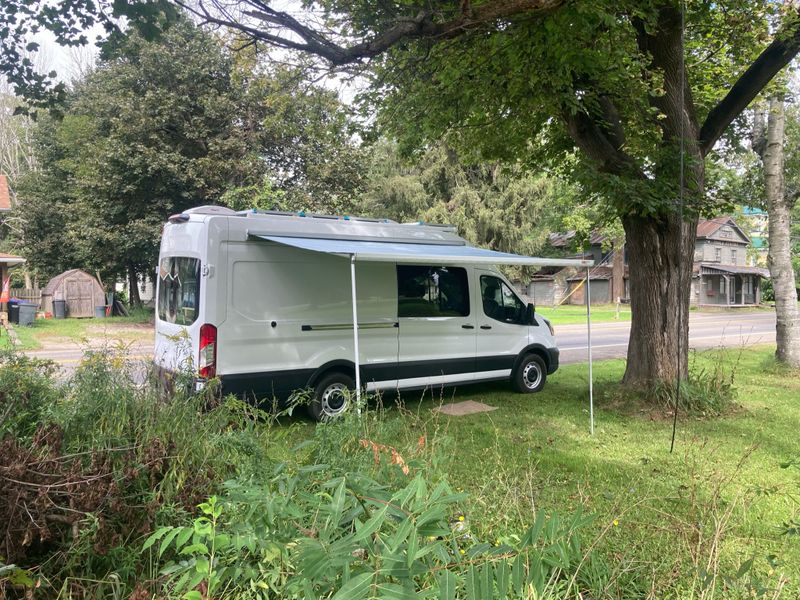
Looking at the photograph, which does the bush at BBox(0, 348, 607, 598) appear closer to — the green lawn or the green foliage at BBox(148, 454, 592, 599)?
the green foliage at BBox(148, 454, 592, 599)

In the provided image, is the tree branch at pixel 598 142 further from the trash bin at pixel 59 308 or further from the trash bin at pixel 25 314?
the trash bin at pixel 59 308

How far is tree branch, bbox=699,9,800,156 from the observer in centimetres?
694

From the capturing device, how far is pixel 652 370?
7816 mm

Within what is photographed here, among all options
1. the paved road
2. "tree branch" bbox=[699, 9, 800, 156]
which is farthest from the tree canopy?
"tree branch" bbox=[699, 9, 800, 156]

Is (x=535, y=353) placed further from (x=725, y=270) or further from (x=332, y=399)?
(x=725, y=270)

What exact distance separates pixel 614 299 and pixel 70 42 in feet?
157

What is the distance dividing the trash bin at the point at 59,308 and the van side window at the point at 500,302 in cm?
2144

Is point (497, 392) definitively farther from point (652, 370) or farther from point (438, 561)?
point (438, 561)

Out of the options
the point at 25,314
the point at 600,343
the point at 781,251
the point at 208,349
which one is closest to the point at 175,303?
the point at 208,349

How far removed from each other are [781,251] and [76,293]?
2520 cm

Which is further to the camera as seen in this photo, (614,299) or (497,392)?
(614,299)

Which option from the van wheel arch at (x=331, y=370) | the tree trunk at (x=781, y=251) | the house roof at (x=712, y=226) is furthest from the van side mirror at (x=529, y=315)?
the house roof at (x=712, y=226)

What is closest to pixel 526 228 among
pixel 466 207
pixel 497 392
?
pixel 466 207

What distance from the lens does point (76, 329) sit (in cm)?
1948
